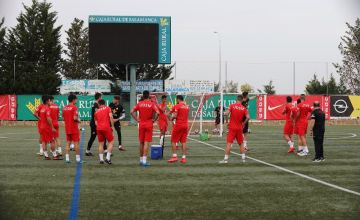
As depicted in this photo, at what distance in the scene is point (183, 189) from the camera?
9.39 metres

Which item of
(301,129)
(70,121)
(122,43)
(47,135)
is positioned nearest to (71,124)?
(70,121)

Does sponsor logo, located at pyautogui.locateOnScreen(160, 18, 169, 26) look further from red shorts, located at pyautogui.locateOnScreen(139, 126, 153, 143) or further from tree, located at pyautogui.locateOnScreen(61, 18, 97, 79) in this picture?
tree, located at pyautogui.locateOnScreen(61, 18, 97, 79)

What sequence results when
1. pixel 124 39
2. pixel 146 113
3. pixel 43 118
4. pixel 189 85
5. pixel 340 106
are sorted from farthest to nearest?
pixel 189 85, pixel 340 106, pixel 124 39, pixel 43 118, pixel 146 113

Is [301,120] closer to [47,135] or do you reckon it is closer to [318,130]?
[318,130]

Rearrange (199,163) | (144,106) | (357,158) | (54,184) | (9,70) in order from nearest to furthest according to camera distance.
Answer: (54,184) < (144,106) < (199,163) < (357,158) < (9,70)

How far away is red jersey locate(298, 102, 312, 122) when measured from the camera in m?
16.2

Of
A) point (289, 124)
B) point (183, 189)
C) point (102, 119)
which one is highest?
point (102, 119)

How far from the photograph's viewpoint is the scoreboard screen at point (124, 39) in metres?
39.1

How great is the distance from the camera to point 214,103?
1646 inches

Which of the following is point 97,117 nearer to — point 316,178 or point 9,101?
point 316,178

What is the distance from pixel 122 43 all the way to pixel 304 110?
25285 mm

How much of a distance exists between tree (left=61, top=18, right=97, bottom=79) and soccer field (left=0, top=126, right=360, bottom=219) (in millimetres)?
61780

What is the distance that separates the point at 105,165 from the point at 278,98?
31.5 meters

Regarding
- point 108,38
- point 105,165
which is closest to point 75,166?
point 105,165
